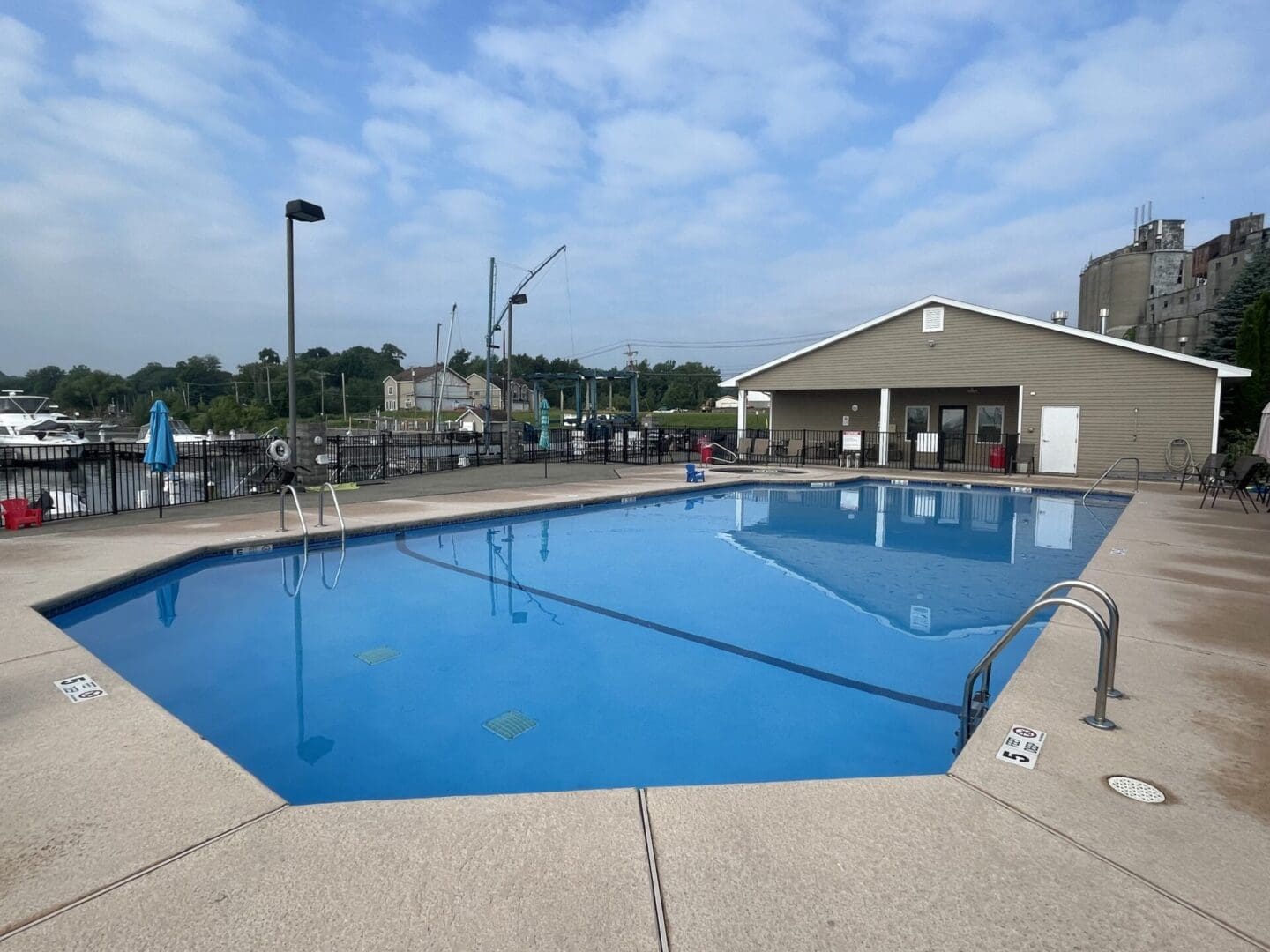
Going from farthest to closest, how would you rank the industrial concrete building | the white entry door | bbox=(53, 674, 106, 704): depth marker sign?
the industrial concrete building
the white entry door
bbox=(53, 674, 106, 704): depth marker sign

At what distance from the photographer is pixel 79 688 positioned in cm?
370

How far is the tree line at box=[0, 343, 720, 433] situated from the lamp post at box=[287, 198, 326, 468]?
215 ft

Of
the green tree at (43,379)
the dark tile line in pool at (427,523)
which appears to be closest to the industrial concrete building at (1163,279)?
the dark tile line in pool at (427,523)

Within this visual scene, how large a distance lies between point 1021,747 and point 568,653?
342cm

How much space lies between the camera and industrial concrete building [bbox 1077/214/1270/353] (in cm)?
4400

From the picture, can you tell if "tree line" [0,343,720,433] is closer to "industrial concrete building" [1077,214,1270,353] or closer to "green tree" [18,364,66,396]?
"green tree" [18,364,66,396]

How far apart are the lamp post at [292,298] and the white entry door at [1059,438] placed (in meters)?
18.2

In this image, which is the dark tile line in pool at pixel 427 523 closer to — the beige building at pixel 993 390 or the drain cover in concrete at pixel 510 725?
the beige building at pixel 993 390

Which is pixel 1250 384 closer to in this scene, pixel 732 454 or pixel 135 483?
pixel 732 454

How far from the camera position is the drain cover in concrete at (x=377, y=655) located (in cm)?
537

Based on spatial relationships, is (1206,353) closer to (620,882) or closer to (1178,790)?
(1178,790)

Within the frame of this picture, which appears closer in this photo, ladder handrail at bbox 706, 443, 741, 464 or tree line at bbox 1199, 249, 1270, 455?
tree line at bbox 1199, 249, 1270, 455

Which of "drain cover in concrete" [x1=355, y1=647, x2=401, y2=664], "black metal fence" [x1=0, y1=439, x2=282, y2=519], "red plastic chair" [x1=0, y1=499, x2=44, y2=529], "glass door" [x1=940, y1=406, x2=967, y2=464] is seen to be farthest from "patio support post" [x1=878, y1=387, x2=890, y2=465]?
"red plastic chair" [x1=0, y1=499, x2=44, y2=529]

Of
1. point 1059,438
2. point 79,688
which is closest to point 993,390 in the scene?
point 1059,438
